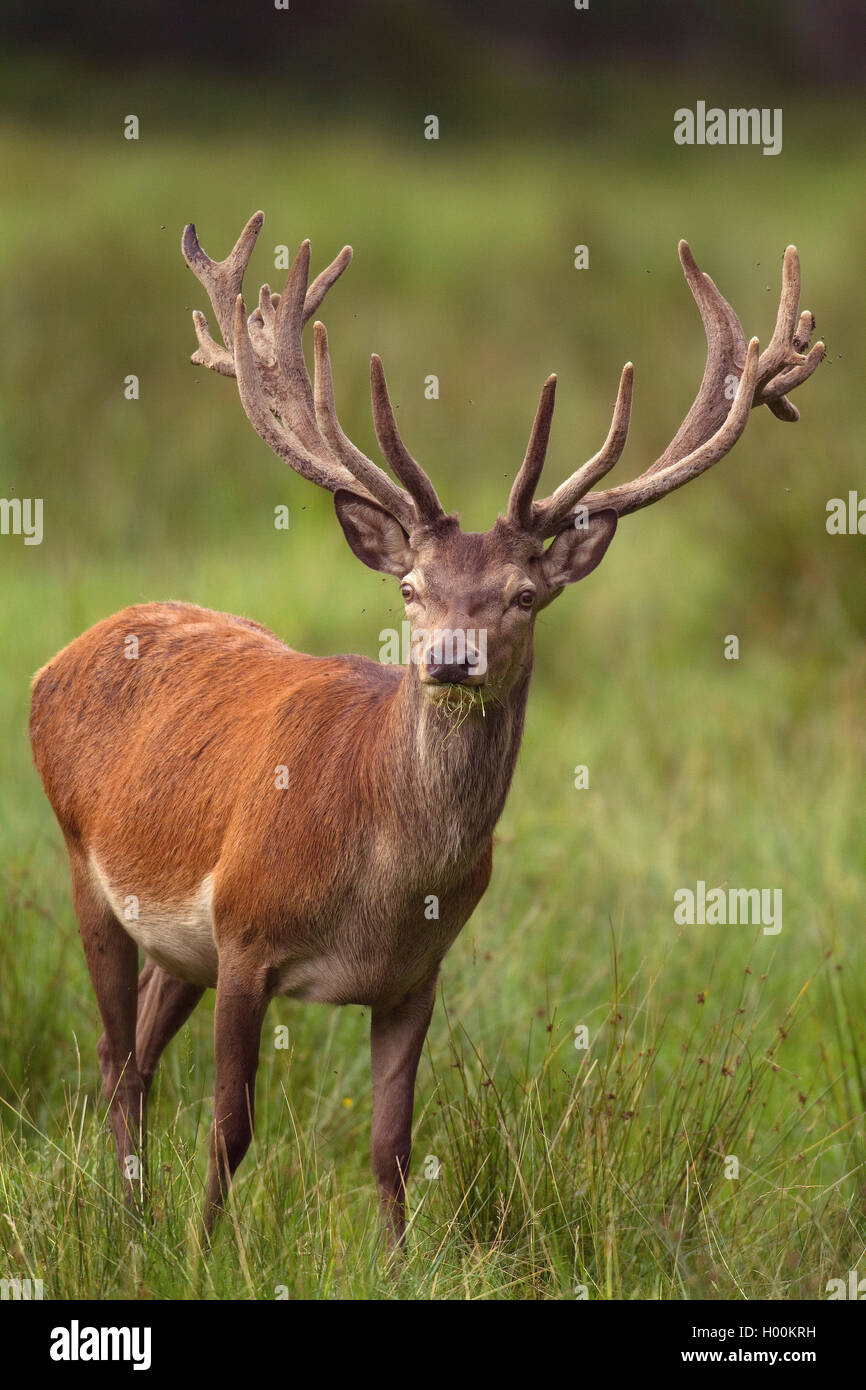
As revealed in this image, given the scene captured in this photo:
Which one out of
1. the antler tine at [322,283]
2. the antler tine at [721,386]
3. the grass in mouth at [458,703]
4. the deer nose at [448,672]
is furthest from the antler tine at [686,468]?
the antler tine at [322,283]

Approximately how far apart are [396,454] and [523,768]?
4.75 meters

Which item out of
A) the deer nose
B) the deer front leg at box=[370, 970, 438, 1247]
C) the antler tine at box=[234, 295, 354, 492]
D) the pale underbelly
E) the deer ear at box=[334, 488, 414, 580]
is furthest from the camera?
the deer front leg at box=[370, 970, 438, 1247]

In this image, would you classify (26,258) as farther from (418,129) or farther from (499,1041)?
(418,129)

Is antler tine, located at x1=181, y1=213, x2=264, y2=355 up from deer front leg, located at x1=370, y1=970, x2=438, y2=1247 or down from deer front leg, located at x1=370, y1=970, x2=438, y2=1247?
up

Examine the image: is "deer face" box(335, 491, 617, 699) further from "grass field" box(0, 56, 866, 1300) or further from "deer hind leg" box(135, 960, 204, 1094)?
"deer hind leg" box(135, 960, 204, 1094)

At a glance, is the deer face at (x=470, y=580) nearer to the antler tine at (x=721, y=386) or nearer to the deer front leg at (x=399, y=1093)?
the antler tine at (x=721, y=386)

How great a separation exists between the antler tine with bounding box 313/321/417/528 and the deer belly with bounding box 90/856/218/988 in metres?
1.13

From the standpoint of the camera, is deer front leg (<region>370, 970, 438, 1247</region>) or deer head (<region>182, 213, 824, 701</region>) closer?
deer head (<region>182, 213, 824, 701</region>)

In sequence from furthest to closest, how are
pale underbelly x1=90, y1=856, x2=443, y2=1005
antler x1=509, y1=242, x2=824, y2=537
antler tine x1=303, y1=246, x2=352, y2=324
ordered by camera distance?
antler tine x1=303, y1=246, x2=352, y2=324
pale underbelly x1=90, y1=856, x2=443, y2=1005
antler x1=509, y1=242, x2=824, y2=537

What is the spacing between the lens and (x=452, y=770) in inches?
182

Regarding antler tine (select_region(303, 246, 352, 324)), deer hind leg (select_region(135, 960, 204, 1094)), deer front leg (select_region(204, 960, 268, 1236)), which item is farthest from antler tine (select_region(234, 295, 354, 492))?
deer hind leg (select_region(135, 960, 204, 1094))

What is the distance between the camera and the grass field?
4898 millimetres

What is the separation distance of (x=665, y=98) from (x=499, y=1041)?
3884cm

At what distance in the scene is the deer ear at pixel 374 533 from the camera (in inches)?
184
